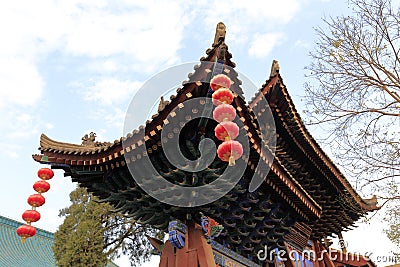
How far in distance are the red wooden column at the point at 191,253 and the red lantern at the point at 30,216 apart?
2046mm

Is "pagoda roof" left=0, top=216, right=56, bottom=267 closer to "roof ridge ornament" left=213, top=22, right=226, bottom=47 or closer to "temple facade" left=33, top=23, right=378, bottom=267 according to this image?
"temple facade" left=33, top=23, right=378, bottom=267

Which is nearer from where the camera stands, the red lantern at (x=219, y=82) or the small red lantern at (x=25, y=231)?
the red lantern at (x=219, y=82)

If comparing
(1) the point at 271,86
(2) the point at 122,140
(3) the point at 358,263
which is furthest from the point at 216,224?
(3) the point at 358,263

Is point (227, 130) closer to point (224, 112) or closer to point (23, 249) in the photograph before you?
point (224, 112)

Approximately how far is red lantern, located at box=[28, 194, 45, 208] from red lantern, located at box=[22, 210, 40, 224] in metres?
0.11

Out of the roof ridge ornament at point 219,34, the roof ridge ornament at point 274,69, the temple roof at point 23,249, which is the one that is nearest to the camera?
the roof ridge ornament at point 219,34

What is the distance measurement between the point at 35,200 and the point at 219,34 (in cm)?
378

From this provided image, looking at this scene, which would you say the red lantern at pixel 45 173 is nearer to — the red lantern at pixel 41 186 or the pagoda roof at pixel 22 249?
the red lantern at pixel 41 186

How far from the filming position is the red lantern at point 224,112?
5.02 meters

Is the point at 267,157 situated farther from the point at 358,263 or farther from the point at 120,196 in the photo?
the point at 358,263

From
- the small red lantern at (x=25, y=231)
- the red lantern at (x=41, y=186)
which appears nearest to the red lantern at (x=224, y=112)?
the red lantern at (x=41, y=186)

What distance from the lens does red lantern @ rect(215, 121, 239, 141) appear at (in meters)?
4.93

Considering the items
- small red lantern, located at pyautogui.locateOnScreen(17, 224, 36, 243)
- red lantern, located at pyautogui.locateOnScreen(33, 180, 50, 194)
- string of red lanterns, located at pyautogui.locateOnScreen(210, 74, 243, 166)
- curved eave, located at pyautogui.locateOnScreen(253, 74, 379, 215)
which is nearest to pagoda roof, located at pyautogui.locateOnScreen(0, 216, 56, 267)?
small red lantern, located at pyautogui.locateOnScreen(17, 224, 36, 243)

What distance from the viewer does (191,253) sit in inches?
237
